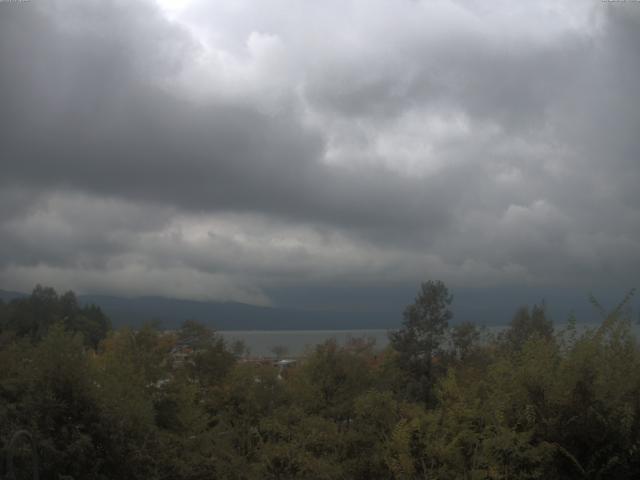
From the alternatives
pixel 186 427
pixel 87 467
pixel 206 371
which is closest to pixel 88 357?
pixel 87 467

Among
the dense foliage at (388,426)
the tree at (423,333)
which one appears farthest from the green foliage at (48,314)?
the dense foliage at (388,426)

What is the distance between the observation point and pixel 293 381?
80.9 ft

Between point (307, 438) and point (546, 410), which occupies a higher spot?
point (546, 410)

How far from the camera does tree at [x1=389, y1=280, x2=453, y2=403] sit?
42.2 metres

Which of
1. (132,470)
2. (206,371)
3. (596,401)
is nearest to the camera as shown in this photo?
(596,401)

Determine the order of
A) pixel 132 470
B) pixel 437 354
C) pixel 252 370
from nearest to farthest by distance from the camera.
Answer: pixel 132 470 → pixel 252 370 → pixel 437 354

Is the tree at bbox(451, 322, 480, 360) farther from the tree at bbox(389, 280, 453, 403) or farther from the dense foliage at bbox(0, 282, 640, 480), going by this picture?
the dense foliage at bbox(0, 282, 640, 480)

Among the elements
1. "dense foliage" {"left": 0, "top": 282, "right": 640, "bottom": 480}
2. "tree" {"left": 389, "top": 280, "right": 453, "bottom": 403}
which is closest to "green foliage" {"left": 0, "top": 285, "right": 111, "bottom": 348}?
"tree" {"left": 389, "top": 280, "right": 453, "bottom": 403}

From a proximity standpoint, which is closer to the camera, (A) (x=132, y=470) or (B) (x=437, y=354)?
(A) (x=132, y=470)

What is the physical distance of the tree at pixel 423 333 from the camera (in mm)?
42219

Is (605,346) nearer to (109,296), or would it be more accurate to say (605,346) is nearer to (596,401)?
(596,401)

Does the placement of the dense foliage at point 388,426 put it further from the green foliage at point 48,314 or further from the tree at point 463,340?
the green foliage at point 48,314

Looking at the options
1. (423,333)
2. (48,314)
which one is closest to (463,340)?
(423,333)

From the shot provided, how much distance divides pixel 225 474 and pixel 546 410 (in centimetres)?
841
